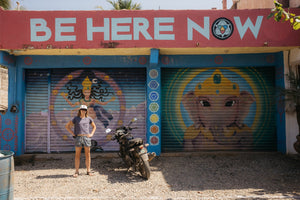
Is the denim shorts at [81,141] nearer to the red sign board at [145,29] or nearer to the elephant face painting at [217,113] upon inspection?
the red sign board at [145,29]

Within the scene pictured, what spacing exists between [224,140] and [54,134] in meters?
5.50

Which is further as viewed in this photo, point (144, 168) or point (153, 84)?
point (153, 84)

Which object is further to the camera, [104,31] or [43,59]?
[43,59]

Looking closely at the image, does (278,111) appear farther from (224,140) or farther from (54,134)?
(54,134)

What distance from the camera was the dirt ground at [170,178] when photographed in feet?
14.6

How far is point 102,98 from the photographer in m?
7.50

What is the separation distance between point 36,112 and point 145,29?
171 inches

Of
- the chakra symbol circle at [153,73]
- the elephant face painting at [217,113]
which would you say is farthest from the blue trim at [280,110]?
the chakra symbol circle at [153,73]

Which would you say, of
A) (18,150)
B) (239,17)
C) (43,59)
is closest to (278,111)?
(239,17)

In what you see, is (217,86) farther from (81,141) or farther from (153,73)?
(81,141)

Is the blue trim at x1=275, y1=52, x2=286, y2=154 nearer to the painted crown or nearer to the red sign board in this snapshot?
the red sign board

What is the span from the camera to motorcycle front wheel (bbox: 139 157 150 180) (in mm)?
5098

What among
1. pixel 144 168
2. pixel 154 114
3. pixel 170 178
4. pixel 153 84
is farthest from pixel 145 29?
pixel 170 178

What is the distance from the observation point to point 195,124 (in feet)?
24.7
